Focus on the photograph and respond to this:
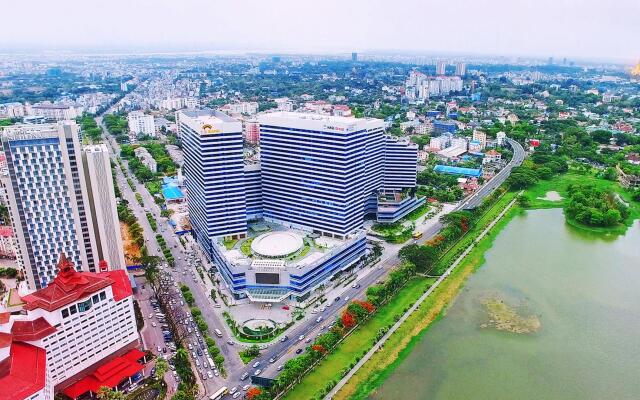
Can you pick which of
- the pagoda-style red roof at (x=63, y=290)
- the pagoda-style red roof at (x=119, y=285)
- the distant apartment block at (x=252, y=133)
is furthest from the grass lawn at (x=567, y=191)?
the pagoda-style red roof at (x=63, y=290)

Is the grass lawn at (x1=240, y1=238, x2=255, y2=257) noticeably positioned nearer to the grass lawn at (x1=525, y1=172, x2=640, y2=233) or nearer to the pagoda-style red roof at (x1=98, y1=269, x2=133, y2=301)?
the pagoda-style red roof at (x1=98, y1=269, x2=133, y2=301)

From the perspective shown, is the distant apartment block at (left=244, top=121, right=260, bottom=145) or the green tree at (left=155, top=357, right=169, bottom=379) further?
the distant apartment block at (left=244, top=121, right=260, bottom=145)

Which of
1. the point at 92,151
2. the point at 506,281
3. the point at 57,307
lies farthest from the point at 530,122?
the point at 57,307

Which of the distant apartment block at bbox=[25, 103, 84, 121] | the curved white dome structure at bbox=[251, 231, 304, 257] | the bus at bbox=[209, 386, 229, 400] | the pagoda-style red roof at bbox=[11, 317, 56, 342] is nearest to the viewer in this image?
the pagoda-style red roof at bbox=[11, 317, 56, 342]

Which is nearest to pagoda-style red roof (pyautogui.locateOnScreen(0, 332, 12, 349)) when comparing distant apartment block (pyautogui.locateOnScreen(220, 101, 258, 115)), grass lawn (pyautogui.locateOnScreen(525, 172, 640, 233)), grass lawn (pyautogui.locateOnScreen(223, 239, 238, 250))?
grass lawn (pyautogui.locateOnScreen(223, 239, 238, 250))

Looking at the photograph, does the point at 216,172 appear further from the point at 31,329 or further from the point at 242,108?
the point at 242,108

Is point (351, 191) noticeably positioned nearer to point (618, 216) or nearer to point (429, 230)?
point (429, 230)

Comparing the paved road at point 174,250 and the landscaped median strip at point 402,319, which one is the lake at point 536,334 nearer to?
the landscaped median strip at point 402,319
